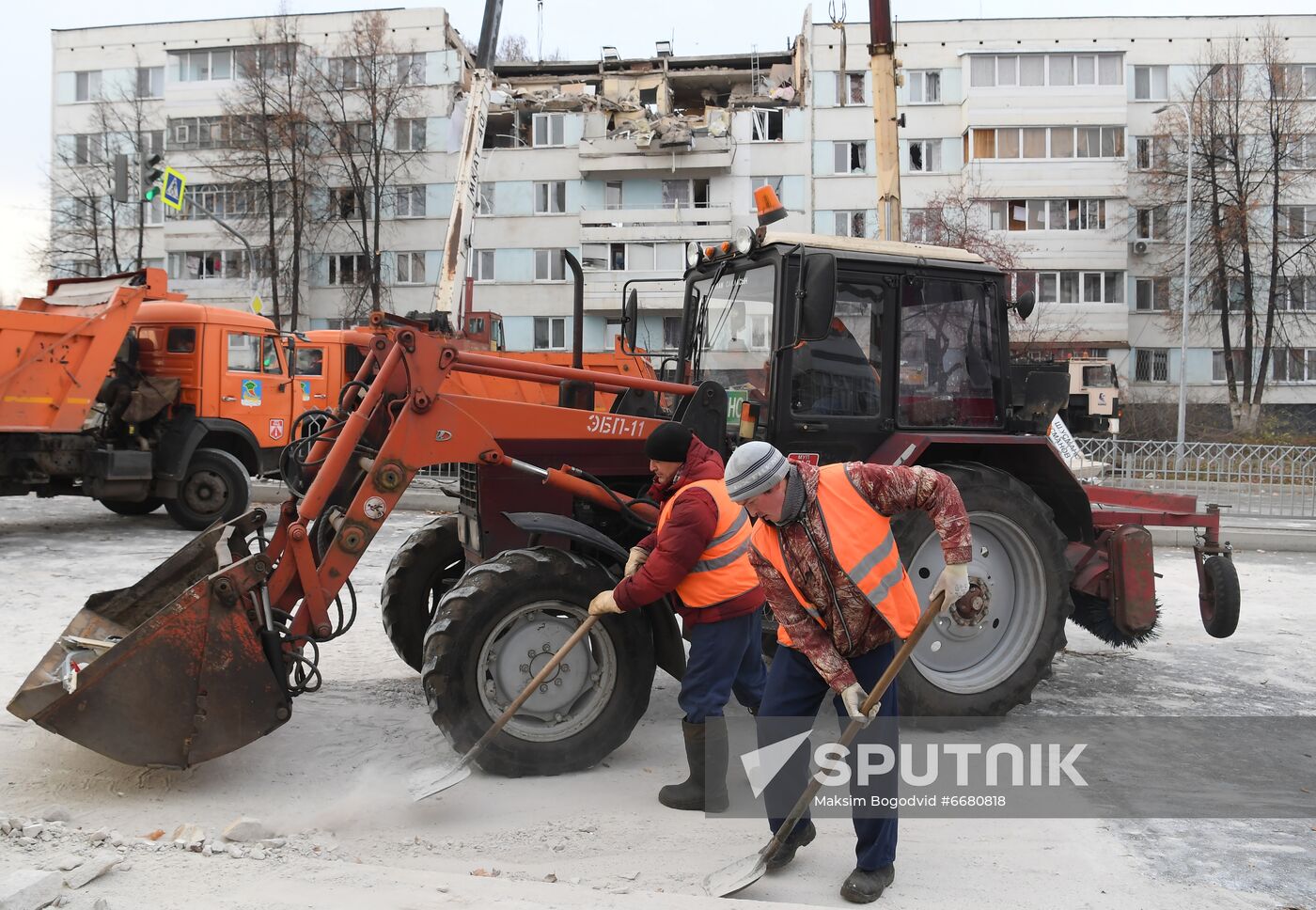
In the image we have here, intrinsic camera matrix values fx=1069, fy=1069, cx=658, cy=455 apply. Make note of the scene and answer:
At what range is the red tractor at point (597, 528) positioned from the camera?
461cm

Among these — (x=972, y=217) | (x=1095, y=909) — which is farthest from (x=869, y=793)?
(x=972, y=217)

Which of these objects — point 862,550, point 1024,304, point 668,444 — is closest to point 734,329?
point 668,444

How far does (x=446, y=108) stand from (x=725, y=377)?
36.3 m

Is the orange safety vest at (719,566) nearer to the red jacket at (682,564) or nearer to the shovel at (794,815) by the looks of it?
the red jacket at (682,564)

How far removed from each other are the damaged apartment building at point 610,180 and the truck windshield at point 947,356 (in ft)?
100

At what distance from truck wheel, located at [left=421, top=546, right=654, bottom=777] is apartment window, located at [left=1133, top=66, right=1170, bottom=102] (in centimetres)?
3971

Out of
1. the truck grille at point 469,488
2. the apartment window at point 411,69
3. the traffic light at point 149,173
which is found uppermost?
the apartment window at point 411,69

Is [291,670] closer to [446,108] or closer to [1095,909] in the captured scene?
[1095,909]

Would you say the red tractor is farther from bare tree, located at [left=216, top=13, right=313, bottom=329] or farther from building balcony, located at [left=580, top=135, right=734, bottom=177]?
bare tree, located at [left=216, top=13, right=313, bottom=329]

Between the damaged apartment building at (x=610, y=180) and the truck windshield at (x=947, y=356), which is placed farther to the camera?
the damaged apartment building at (x=610, y=180)

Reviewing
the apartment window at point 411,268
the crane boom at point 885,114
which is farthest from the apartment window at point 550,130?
the crane boom at point 885,114

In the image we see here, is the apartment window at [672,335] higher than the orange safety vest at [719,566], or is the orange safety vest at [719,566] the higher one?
the apartment window at [672,335]

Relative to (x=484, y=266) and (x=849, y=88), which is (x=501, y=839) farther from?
(x=849, y=88)

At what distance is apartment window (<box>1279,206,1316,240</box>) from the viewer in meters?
36.9
